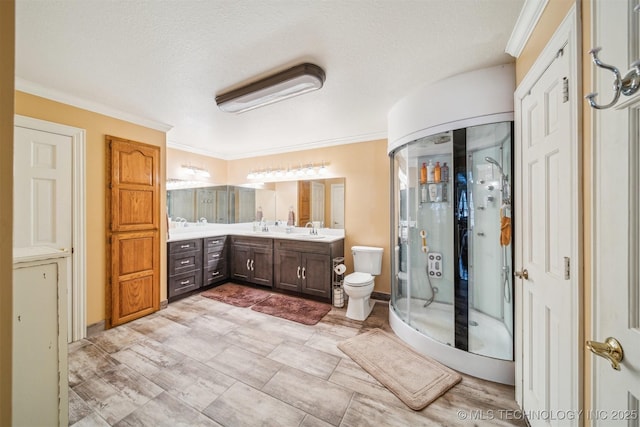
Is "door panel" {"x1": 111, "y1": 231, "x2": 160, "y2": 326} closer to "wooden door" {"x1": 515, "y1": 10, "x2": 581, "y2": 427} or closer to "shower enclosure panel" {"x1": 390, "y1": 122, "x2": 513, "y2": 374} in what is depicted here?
"shower enclosure panel" {"x1": 390, "y1": 122, "x2": 513, "y2": 374}

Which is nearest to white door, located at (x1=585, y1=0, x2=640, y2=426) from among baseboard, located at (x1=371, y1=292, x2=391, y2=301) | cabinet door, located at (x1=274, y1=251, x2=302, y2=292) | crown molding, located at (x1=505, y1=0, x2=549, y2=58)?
crown molding, located at (x1=505, y1=0, x2=549, y2=58)

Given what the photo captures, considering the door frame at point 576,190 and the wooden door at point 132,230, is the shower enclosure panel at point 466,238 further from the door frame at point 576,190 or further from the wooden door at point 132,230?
the wooden door at point 132,230

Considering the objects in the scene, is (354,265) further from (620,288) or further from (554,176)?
(620,288)

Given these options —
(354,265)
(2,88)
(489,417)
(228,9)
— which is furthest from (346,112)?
(489,417)

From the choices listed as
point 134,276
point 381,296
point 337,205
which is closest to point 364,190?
point 337,205

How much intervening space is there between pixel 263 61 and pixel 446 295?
271cm

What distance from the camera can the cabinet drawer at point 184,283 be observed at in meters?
3.36

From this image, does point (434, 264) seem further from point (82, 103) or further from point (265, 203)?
point (82, 103)

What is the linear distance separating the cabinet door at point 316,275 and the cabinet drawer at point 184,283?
1647 millimetres

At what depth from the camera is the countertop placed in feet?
11.9

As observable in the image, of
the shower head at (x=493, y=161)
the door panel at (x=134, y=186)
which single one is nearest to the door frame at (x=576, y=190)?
the shower head at (x=493, y=161)

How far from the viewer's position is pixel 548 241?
4.06 feet

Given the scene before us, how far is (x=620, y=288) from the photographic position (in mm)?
749

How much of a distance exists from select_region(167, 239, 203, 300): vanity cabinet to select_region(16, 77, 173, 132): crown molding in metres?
1.58
